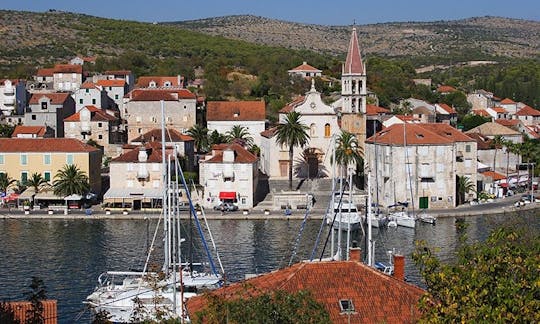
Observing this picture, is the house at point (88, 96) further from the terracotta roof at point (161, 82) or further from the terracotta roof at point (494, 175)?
the terracotta roof at point (494, 175)

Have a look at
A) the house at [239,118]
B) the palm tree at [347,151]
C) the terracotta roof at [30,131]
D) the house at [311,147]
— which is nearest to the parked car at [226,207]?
the palm tree at [347,151]

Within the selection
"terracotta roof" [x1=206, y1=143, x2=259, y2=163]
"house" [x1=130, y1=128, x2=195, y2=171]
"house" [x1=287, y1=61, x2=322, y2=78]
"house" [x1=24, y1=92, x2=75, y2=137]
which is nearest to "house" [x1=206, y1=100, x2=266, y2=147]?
"house" [x1=130, y1=128, x2=195, y2=171]

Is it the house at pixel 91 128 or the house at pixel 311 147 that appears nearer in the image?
the house at pixel 311 147

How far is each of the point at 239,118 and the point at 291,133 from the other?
43.1 feet

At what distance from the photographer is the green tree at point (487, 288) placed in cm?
1403

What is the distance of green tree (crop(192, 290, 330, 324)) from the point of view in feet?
52.6

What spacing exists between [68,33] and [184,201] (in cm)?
9514

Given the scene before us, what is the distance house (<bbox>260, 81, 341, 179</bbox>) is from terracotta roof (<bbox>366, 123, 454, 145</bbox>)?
5.85 m

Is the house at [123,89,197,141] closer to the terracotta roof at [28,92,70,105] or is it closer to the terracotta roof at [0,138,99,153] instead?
the terracotta roof at [28,92,70,105]

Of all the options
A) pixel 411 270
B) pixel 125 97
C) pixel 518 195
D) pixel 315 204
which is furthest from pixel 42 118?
pixel 411 270

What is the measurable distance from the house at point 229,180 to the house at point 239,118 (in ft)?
50.9

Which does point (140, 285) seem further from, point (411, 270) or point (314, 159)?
point (314, 159)

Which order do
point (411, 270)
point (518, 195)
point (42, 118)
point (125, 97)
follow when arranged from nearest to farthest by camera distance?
1. point (411, 270)
2. point (518, 195)
3. point (42, 118)
4. point (125, 97)

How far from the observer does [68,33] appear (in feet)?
491
